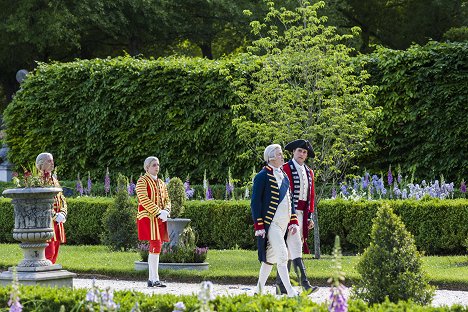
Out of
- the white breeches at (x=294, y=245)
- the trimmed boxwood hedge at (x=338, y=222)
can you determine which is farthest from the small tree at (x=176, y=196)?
the white breeches at (x=294, y=245)

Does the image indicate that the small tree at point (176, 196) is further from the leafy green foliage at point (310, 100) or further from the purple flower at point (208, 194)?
the purple flower at point (208, 194)

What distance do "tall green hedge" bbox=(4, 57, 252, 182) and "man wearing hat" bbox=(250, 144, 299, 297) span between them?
32.4 feet

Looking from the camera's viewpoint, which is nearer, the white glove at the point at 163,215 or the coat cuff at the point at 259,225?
the coat cuff at the point at 259,225

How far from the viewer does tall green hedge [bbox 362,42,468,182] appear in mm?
18234

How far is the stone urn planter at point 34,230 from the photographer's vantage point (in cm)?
1022

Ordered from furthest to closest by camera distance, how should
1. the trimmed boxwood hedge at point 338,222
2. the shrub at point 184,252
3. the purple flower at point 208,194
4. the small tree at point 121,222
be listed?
the purple flower at point 208,194 → the small tree at point 121,222 → the trimmed boxwood hedge at point 338,222 → the shrub at point 184,252

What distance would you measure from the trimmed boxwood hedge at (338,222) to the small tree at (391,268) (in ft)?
17.7

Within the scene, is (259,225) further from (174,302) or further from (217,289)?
(174,302)

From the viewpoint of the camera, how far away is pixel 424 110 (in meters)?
18.5

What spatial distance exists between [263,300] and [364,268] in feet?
4.51

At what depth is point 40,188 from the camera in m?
10.2

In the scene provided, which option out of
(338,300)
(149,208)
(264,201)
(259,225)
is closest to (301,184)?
(264,201)

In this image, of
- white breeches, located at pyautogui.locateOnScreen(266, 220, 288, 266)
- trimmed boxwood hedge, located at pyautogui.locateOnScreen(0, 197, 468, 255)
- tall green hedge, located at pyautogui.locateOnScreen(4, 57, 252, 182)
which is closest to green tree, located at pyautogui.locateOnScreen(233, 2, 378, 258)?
trimmed boxwood hedge, located at pyautogui.locateOnScreen(0, 197, 468, 255)

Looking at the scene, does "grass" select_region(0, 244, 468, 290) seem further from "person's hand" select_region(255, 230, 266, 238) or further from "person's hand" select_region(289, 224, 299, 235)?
"person's hand" select_region(255, 230, 266, 238)
